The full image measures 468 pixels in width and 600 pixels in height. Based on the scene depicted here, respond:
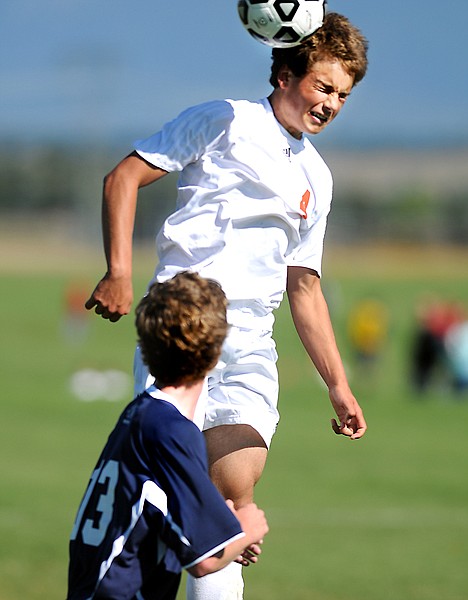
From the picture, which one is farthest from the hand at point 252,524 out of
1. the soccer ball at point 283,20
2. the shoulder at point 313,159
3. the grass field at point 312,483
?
the grass field at point 312,483

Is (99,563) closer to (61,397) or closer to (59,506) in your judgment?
(59,506)

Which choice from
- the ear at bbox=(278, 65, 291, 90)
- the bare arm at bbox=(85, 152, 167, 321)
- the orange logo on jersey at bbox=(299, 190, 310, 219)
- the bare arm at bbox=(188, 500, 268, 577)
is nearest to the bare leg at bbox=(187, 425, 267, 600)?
the bare arm at bbox=(188, 500, 268, 577)

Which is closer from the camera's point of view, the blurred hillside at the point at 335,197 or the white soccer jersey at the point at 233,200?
the white soccer jersey at the point at 233,200

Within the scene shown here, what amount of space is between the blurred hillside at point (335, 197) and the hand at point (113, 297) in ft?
268

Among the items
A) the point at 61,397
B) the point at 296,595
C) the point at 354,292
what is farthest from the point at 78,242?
the point at 296,595

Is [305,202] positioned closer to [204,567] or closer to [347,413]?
[347,413]

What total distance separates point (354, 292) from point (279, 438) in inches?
1457

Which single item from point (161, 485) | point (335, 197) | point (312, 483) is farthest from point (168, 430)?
point (335, 197)

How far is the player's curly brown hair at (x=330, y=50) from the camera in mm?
4961

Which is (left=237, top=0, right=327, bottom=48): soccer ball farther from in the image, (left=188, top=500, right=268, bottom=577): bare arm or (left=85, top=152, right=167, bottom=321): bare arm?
(left=188, top=500, right=268, bottom=577): bare arm

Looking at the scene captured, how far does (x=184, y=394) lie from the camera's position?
409 centimetres

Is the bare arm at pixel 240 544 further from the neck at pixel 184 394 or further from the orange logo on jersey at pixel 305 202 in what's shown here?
the orange logo on jersey at pixel 305 202

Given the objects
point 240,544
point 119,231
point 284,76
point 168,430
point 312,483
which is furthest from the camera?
point 312,483

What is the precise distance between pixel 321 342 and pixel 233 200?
0.71m
